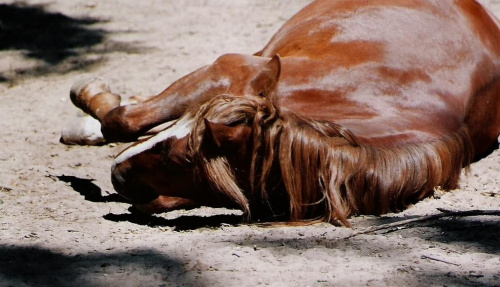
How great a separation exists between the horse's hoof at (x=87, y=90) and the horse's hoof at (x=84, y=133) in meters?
0.08

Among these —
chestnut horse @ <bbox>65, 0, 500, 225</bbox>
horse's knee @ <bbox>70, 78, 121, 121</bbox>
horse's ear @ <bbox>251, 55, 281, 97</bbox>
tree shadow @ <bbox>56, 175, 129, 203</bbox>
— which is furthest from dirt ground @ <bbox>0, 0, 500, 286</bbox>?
horse's ear @ <bbox>251, 55, 281, 97</bbox>

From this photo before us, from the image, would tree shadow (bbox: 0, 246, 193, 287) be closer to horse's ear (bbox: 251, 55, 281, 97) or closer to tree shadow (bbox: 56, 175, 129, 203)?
tree shadow (bbox: 56, 175, 129, 203)

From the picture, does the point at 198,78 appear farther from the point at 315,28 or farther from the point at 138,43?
Result: the point at 138,43

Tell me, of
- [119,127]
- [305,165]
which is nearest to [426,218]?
[305,165]

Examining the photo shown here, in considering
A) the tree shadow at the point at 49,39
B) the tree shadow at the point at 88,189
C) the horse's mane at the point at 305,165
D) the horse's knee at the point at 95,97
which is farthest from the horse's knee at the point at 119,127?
the tree shadow at the point at 49,39

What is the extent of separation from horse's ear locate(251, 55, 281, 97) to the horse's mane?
38 cm

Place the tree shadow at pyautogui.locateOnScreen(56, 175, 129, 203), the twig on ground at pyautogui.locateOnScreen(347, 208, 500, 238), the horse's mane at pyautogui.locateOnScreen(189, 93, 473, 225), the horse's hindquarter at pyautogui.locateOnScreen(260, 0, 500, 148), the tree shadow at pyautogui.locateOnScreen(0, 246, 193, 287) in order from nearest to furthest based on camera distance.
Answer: the tree shadow at pyautogui.locateOnScreen(0, 246, 193, 287) < the twig on ground at pyautogui.locateOnScreen(347, 208, 500, 238) < the horse's mane at pyautogui.locateOnScreen(189, 93, 473, 225) < the horse's hindquarter at pyautogui.locateOnScreen(260, 0, 500, 148) < the tree shadow at pyautogui.locateOnScreen(56, 175, 129, 203)

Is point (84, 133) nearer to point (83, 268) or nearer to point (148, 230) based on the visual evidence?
point (148, 230)

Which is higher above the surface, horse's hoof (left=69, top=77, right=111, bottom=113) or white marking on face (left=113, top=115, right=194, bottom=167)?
white marking on face (left=113, top=115, right=194, bottom=167)

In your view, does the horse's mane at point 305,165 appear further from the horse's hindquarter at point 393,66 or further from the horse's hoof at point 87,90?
the horse's hoof at point 87,90

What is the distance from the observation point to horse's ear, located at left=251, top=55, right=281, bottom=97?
3.95 m

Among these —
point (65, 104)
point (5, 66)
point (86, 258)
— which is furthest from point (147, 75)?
point (86, 258)

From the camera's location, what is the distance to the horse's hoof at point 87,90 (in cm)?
499

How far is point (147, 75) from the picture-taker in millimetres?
6145
